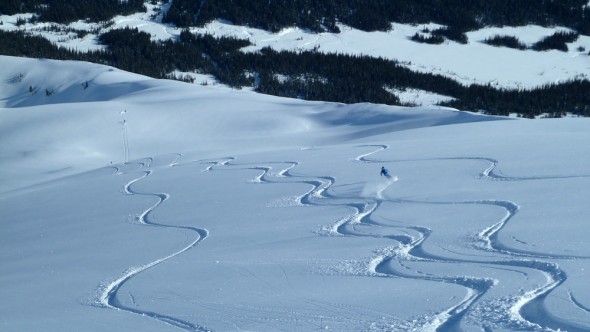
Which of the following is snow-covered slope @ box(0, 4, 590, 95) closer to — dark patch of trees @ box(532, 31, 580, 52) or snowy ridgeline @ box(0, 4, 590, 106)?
snowy ridgeline @ box(0, 4, 590, 106)

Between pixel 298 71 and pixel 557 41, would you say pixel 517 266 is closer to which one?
pixel 298 71

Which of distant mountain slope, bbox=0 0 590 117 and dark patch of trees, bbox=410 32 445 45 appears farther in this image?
dark patch of trees, bbox=410 32 445 45

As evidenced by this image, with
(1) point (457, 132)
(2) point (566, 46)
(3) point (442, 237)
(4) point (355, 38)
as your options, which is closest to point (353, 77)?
(4) point (355, 38)

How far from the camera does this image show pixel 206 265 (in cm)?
613

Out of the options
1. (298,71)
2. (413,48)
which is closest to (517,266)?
(298,71)

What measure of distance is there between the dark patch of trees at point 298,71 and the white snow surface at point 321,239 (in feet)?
81.6

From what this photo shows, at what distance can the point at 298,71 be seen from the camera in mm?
44500

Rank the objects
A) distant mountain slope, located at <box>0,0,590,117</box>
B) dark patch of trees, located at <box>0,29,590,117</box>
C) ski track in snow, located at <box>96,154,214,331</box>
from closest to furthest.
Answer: ski track in snow, located at <box>96,154,214,331</box> < dark patch of trees, located at <box>0,29,590,117</box> < distant mountain slope, located at <box>0,0,590,117</box>

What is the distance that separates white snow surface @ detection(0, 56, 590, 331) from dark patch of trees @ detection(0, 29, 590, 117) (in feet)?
81.6

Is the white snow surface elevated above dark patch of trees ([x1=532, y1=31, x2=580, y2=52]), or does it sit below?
below

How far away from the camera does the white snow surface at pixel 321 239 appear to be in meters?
4.57

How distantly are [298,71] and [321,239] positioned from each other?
3843 centimetres

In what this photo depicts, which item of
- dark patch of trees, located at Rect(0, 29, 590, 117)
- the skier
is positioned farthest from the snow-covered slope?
the skier

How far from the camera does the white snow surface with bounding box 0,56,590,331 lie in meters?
4.57
